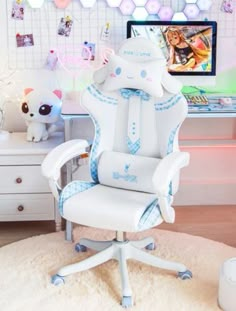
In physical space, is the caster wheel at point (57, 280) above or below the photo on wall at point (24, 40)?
below

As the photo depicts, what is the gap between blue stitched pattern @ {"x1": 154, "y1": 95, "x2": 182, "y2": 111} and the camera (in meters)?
2.41

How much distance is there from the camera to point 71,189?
2422mm

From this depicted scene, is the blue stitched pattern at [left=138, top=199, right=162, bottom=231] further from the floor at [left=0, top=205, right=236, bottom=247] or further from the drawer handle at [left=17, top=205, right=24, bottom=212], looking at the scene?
the drawer handle at [left=17, top=205, right=24, bottom=212]

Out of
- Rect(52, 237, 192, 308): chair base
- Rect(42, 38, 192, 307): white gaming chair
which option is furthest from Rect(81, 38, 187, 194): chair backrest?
Rect(52, 237, 192, 308): chair base

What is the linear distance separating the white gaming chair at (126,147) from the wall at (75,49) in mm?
694

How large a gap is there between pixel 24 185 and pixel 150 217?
3.13 ft

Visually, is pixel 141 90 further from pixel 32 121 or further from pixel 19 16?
pixel 19 16

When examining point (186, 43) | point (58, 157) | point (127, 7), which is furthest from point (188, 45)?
point (58, 157)

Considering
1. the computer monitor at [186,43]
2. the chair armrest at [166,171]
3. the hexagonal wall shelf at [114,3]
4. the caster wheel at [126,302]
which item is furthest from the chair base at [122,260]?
the hexagonal wall shelf at [114,3]

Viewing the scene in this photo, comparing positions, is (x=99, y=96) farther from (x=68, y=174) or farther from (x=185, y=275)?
(x=185, y=275)

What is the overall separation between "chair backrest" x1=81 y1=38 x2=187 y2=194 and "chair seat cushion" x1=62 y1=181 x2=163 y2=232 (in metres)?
0.26

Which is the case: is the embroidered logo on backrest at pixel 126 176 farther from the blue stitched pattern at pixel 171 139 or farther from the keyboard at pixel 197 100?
the keyboard at pixel 197 100

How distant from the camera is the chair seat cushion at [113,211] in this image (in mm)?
2184

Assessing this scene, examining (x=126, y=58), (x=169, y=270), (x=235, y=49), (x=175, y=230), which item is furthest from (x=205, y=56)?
(x=169, y=270)
